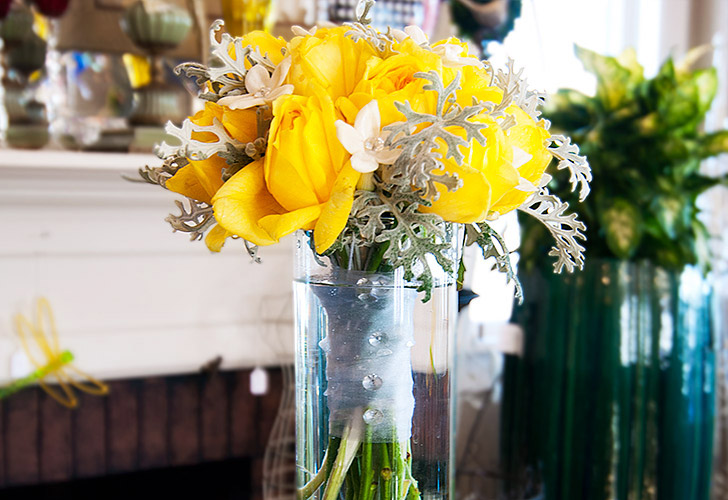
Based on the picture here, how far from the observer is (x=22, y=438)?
1137 millimetres

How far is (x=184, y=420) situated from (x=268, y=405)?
0.16 metres

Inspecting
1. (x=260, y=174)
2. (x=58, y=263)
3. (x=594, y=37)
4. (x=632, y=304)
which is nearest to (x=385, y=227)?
(x=260, y=174)

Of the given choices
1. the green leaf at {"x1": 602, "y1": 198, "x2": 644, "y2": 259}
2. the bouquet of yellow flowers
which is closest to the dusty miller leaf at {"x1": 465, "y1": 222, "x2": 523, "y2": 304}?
the bouquet of yellow flowers

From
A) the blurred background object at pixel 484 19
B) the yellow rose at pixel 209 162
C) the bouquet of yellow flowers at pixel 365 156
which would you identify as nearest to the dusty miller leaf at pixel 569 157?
the bouquet of yellow flowers at pixel 365 156

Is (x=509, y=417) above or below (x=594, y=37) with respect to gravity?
below

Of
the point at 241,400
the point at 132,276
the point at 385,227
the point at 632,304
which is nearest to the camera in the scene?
the point at 385,227

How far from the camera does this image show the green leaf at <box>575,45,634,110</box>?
1.09 meters

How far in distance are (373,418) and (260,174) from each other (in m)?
0.18

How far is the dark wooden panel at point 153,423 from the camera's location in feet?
3.96

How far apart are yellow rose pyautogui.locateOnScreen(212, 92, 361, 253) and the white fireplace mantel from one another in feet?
2.33

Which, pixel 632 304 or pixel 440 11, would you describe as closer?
pixel 632 304

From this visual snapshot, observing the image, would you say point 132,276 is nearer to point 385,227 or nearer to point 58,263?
point 58,263

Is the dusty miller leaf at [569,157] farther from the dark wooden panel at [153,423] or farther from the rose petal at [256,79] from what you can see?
the dark wooden panel at [153,423]

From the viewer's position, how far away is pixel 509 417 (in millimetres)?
1284
